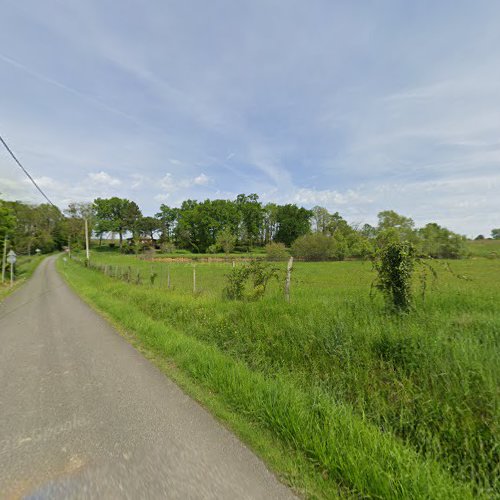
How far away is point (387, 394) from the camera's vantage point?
3242mm

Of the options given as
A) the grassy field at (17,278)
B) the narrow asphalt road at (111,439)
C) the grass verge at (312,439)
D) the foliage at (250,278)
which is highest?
the foliage at (250,278)

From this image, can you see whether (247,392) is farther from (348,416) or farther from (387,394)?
(387,394)

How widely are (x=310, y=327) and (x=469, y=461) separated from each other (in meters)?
2.77

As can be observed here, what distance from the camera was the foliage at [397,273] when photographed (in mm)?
5391

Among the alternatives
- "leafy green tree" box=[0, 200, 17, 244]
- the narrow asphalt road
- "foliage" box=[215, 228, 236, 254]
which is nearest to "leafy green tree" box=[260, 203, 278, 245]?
"foliage" box=[215, 228, 236, 254]

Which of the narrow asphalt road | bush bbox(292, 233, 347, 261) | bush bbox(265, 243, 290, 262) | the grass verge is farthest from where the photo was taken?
bush bbox(292, 233, 347, 261)

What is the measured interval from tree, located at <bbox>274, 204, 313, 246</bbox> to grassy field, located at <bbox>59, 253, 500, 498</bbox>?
8851 cm

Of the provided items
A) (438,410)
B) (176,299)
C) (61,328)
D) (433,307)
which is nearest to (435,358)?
(438,410)

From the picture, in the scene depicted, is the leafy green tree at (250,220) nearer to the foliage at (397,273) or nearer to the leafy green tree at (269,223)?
the leafy green tree at (269,223)

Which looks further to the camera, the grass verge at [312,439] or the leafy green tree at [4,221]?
the leafy green tree at [4,221]

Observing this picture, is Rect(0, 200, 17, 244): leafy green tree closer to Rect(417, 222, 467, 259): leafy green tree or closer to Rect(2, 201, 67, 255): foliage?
Rect(2, 201, 67, 255): foliage

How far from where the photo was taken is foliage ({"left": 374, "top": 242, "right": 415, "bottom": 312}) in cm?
539

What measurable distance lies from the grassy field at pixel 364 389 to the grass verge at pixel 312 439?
0.04ft

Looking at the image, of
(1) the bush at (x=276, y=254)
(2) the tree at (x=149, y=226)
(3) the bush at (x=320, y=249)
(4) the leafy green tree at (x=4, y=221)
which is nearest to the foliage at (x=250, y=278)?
(4) the leafy green tree at (x=4, y=221)
